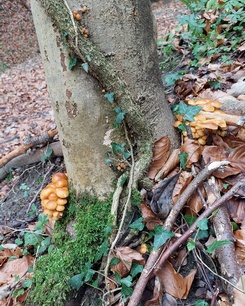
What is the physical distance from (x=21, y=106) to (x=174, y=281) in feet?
18.9

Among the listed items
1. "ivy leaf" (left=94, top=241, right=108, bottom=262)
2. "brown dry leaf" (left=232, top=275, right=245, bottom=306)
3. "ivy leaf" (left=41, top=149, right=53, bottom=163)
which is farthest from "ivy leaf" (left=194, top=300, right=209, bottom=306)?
"ivy leaf" (left=41, top=149, right=53, bottom=163)

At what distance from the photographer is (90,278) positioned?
1769 millimetres

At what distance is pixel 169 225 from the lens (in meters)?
1.71

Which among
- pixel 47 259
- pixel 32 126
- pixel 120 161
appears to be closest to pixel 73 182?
pixel 120 161

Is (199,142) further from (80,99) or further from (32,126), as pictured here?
(32,126)

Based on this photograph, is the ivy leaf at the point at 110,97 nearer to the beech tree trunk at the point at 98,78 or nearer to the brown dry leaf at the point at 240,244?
the beech tree trunk at the point at 98,78

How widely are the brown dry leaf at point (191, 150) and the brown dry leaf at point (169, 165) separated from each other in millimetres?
55

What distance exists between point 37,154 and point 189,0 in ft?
6.75

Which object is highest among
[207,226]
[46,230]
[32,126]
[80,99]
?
[80,99]

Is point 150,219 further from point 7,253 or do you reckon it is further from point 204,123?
point 7,253

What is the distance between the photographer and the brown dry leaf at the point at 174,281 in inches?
62.9

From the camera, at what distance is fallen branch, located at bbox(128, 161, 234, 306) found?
5.12 feet

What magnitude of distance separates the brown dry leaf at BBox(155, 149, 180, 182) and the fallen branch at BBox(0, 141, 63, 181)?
1.40 m

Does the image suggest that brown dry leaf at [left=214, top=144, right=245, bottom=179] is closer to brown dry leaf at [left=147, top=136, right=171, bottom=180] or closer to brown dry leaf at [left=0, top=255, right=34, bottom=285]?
brown dry leaf at [left=147, top=136, right=171, bottom=180]
